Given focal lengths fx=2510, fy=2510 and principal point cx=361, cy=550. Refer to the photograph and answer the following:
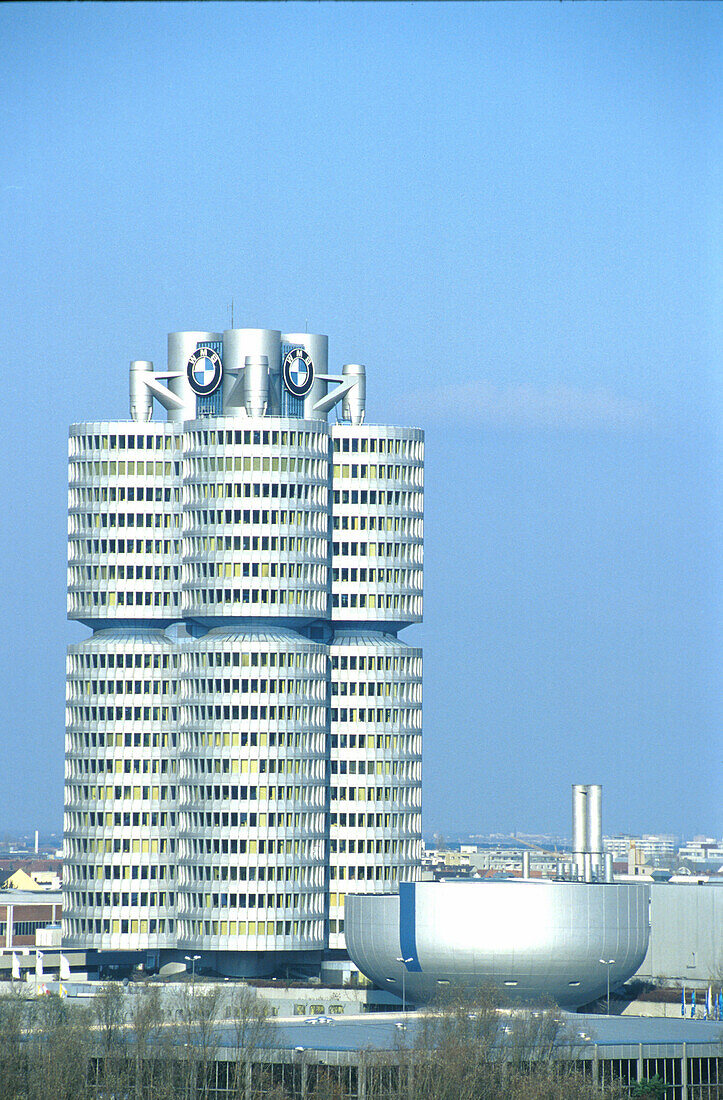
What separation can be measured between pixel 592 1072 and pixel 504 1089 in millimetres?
14165

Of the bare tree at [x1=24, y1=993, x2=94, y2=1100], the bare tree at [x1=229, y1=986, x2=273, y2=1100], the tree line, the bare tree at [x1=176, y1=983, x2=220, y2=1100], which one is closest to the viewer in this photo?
the bare tree at [x1=24, y1=993, x2=94, y2=1100]

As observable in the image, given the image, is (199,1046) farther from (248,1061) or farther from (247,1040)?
(247,1040)

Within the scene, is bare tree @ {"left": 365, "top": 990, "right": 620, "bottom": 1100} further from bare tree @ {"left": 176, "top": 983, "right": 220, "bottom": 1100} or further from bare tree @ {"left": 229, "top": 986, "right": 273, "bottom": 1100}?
bare tree @ {"left": 176, "top": 983, "right": 220, "bottom": 1100}

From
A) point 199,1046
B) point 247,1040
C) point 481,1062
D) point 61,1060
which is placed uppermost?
point 61,1060

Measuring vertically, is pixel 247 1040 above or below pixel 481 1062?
above

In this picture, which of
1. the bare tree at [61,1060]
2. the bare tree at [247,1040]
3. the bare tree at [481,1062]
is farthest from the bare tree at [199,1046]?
the bare tree at [481,1062]

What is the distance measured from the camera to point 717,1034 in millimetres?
195250

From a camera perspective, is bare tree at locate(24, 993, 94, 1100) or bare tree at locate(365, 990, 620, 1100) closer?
bare tree at locate(24, 993, 94, 1100)

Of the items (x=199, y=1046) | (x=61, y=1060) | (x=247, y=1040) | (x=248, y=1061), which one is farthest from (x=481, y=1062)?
(x=61, y=1060)

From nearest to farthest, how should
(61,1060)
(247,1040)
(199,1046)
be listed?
(61,1060), (199,1046), (247,1040)

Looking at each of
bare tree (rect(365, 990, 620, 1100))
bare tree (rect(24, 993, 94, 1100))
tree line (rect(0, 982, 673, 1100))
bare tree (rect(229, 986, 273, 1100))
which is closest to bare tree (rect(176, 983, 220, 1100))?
tree line (rect(0, 982, 673, 1100))

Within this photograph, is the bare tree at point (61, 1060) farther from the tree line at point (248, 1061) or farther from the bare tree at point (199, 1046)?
the bare tree at point (199, 1046)

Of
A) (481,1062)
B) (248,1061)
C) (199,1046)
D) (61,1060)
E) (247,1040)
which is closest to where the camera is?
(61,1060)

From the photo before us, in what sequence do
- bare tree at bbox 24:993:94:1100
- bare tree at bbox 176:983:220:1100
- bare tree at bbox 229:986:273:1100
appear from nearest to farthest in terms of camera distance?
bare tree at bbox 24:993:94:1100 < bare tree at bbox 176:983:220:1100 < bare tree at bbox 229:986:273:1100
